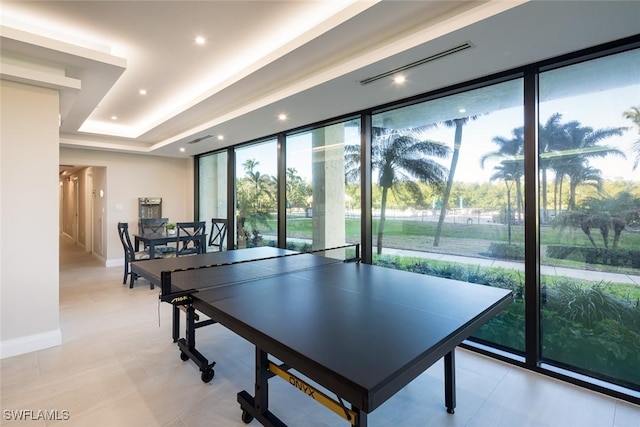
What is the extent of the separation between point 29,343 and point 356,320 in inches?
131

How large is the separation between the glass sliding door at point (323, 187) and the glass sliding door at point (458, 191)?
367mm

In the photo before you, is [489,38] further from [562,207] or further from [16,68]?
[16,68]

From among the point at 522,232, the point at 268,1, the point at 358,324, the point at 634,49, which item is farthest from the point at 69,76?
the point at 634,49

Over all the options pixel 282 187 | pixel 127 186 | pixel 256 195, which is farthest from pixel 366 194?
pixel 127 186

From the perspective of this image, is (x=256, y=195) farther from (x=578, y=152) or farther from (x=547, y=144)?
(x=578, y=152)

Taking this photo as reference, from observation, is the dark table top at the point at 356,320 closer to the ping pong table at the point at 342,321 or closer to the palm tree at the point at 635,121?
the ping pong table at the point at 342,321

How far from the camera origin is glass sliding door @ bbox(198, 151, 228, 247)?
7.10m

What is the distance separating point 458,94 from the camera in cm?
318

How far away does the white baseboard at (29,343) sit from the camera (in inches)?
111

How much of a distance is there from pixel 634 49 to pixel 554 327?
7.36ft

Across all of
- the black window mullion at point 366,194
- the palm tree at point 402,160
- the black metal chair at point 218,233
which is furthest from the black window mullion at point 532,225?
the black metal chair at point 218,233

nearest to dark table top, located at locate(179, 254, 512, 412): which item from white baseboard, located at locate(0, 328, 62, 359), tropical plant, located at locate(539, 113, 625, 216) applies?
tropical plant, located at locate(539, 113, 625, 216)

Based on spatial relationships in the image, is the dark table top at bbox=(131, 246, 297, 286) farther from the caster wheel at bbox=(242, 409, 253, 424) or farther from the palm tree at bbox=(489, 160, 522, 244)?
the palm tree at bbox=(489, 160, 522, 244)

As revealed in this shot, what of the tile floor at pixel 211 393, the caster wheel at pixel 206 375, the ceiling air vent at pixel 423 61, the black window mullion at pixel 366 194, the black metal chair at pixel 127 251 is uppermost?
the ceiling air vent at pixel 423 61
